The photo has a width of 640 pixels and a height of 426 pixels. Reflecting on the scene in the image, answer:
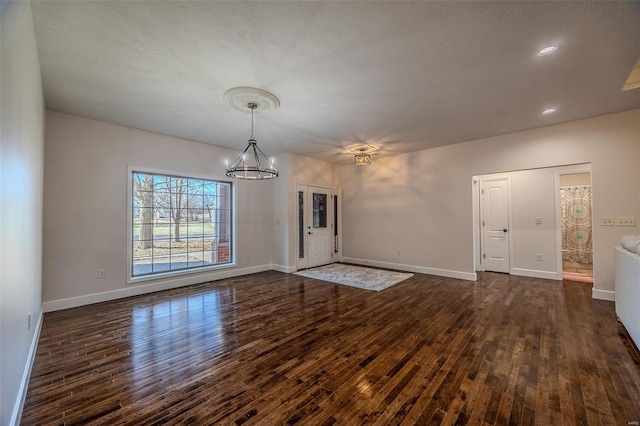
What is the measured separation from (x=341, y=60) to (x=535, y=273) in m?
5.82

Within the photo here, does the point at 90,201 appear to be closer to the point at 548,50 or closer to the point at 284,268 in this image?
the point at 284,268

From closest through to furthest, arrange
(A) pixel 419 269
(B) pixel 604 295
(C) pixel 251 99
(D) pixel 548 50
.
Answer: (D) pixel 548 50
(C) pixel 251 99
(B) pixel 604 295
(A) pixel 419 269

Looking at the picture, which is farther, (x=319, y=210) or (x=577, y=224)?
(x=319, y=210)

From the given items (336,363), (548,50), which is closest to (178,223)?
(336,363)

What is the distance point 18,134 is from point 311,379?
2.73 meters

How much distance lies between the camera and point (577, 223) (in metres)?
6.00

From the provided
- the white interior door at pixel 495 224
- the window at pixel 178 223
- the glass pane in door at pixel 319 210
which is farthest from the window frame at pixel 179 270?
the white interior door at pixel 495 224

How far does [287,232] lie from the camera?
19.9ft

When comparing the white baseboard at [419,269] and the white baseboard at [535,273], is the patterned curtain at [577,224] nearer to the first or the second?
the white baseboard at [535,273]

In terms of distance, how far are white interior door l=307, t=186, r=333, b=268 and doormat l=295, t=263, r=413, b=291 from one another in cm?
33

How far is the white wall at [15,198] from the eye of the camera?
4.54 ft

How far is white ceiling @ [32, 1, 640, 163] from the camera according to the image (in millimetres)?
1941

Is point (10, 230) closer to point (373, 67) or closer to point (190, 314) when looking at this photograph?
point (190, 314)

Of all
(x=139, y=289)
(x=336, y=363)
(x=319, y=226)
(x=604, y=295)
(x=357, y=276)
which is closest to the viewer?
(x=336, y=363)
